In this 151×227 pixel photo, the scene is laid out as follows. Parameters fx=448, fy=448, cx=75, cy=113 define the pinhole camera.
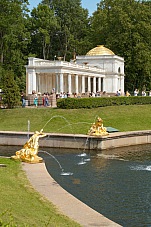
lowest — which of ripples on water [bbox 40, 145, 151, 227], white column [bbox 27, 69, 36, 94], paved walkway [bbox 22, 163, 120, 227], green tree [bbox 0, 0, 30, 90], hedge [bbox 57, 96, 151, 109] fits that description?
ripples on water [bbox 40, 145, 151, 227]

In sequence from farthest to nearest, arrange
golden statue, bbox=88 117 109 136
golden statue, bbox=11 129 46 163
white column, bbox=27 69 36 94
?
white column, bbox=27 69 36 94, golden statue, bbox=88 117 109 136, golden statue, bbox=11 129 46 163

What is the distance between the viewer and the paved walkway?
1161cm

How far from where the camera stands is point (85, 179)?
18766mm

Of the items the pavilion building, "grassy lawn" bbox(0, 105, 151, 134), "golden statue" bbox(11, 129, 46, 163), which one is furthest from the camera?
the pavilion building

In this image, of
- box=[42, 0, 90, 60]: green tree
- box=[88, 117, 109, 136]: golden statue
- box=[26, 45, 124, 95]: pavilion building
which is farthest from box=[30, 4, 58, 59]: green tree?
box=[88, 117, 109, 136]: golden statue

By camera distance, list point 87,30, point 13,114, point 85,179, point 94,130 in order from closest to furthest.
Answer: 1. point 85,179
2. point 94,130
3. point 13,114
4. point 87,30

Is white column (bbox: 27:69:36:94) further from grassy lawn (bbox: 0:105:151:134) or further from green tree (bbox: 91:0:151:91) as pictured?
green tree (bbox: 91:0:151:91)

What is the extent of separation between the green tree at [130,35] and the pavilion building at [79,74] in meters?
2.61

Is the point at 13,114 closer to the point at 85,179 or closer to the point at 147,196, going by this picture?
the point at 85,179

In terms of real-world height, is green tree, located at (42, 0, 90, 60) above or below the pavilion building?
above

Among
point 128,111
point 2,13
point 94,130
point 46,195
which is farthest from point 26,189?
point 2,13

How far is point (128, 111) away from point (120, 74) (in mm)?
34348

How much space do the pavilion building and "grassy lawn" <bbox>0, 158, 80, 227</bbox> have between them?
44097 millimetres

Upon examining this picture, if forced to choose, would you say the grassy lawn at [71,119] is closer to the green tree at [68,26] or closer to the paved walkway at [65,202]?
the paved walkway at [65,202]
